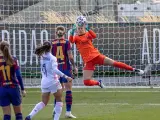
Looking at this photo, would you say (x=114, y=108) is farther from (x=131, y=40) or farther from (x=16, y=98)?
(x=131, y=40)

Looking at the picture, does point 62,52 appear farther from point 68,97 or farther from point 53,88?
point 53,88

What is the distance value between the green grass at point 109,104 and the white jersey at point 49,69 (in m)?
1.72

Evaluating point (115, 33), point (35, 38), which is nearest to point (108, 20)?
point (115, 33)

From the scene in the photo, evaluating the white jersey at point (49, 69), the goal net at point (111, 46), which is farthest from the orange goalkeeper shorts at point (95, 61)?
the goal net at point (111, 46)

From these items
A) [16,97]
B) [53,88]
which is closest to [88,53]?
[53,88]

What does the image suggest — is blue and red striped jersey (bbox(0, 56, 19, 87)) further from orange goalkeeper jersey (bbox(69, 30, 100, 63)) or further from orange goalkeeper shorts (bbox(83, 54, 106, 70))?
orange goalkeeper shorts (bbox(83, 54, 106, 70))

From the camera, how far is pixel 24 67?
79.3 feet

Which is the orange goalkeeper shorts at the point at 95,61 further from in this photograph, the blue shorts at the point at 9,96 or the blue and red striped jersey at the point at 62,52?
the blue shorts at the point at 9,96

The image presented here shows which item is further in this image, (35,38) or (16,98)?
(35,38)

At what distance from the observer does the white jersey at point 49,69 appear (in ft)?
Answer: 43.7

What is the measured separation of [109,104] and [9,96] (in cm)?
566

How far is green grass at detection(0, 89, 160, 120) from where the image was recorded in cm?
1518

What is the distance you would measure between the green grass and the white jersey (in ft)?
5.63

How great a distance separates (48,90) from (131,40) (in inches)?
443
